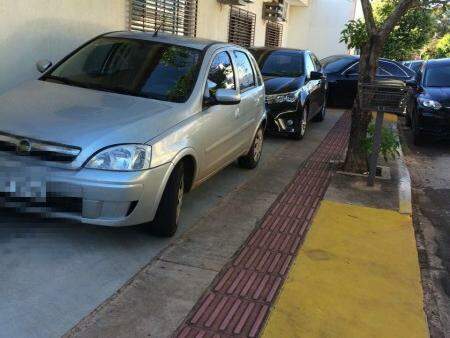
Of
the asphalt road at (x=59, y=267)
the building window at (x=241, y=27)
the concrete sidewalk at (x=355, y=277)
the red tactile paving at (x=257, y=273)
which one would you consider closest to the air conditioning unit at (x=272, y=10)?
the building window at (x=241, y=27)

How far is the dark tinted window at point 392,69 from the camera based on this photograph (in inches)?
575

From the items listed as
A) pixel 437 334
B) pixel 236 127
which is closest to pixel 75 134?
pixel 236 127

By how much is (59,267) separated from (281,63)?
24.0ft

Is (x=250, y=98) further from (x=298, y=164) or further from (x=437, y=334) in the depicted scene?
(x=437, y=334)

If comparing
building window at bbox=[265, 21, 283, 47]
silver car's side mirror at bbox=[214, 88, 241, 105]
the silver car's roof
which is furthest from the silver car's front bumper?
building window at bbox=[265, 21, 283, 47]

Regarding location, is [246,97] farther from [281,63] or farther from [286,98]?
[281,63]

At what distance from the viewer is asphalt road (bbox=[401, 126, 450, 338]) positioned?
13.1ft

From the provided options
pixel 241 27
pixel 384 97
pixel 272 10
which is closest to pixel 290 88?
pixel 384 97

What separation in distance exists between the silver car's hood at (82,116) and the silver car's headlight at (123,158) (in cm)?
5

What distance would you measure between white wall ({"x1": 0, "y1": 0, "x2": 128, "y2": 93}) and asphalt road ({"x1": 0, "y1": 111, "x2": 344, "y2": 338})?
2.80 m

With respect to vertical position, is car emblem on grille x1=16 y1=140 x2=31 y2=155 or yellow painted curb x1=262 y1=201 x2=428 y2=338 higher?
car emblem on grille x1=16 y1=140 x2=31 y2=155

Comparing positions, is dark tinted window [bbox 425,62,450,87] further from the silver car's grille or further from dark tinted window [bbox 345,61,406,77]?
the silver car's grille

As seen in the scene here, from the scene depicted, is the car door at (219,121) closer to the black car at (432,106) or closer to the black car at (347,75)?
the black car at (432,106)

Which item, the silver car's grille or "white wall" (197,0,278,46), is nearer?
the silver car's grille
